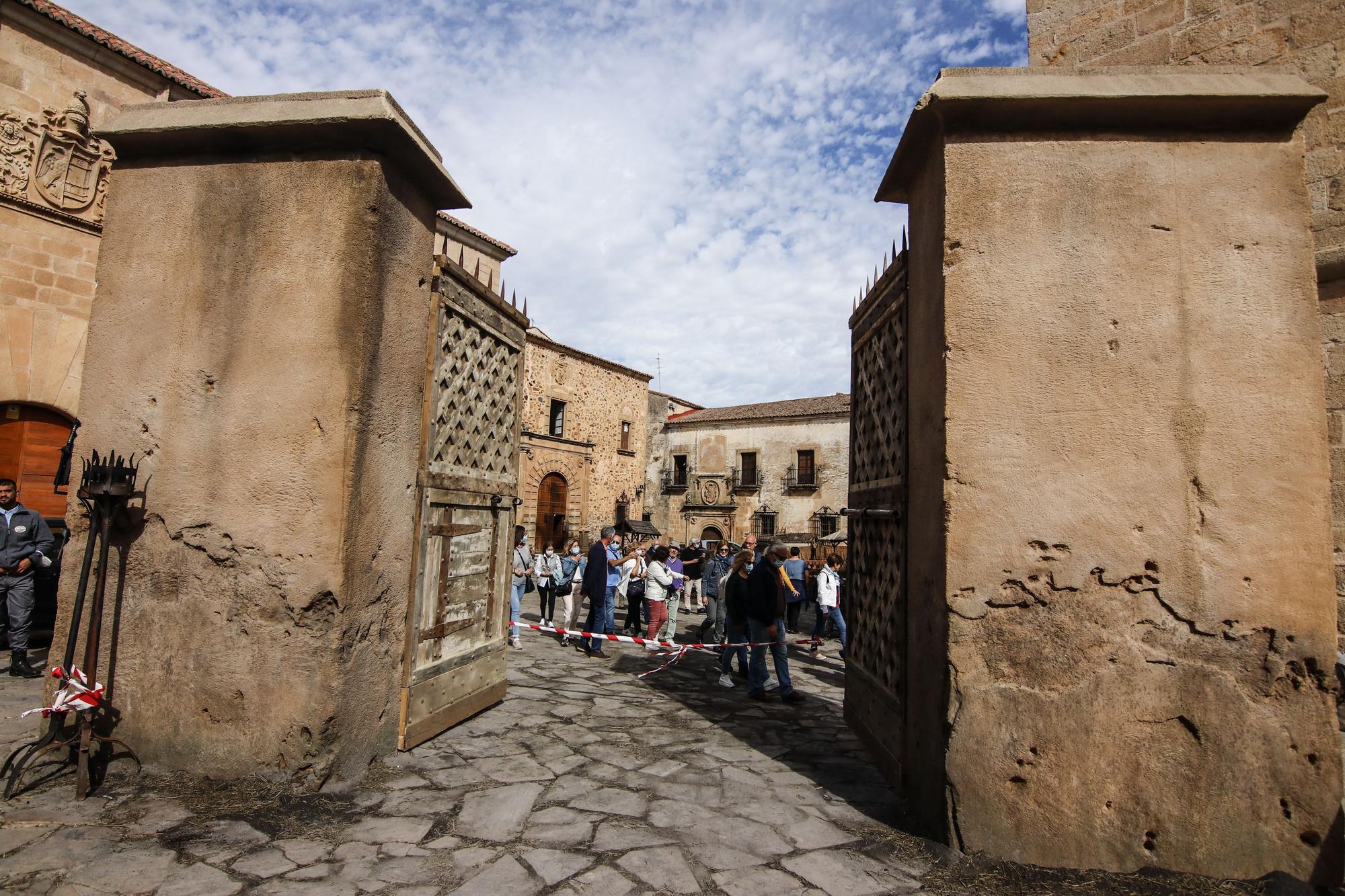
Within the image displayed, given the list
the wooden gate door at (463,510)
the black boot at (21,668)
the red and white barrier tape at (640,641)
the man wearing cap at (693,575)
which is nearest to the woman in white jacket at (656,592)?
the red and white barrier tape at (640,641)

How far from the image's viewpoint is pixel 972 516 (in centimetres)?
351

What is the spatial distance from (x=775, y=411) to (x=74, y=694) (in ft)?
100

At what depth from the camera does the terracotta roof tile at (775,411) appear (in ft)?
104

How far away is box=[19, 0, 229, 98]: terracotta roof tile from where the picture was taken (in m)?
8.95

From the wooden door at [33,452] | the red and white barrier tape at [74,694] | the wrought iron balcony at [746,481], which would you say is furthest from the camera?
the wrought iron balcony at [746,481]

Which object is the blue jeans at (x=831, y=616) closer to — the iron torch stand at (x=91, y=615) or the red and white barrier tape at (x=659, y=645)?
the red and white barrier tape at (x=659, y=645)

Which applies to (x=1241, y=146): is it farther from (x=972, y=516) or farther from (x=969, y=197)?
(x=972, y=516)

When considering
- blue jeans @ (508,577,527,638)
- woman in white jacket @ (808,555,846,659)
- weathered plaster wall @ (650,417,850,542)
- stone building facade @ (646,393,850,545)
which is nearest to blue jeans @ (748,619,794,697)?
woman in white jacket @ (808,555,846,659)

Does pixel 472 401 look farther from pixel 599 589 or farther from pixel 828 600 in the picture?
pixel 828 600

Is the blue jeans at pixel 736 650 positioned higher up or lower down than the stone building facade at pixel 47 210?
lower down

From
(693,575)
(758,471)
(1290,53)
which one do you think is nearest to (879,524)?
(1290,53)

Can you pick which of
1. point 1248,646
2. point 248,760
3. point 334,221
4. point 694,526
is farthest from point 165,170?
point 694,526

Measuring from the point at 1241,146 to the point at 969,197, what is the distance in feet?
4.42

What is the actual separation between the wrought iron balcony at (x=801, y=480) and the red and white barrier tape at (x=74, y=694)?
28954 millimetres
